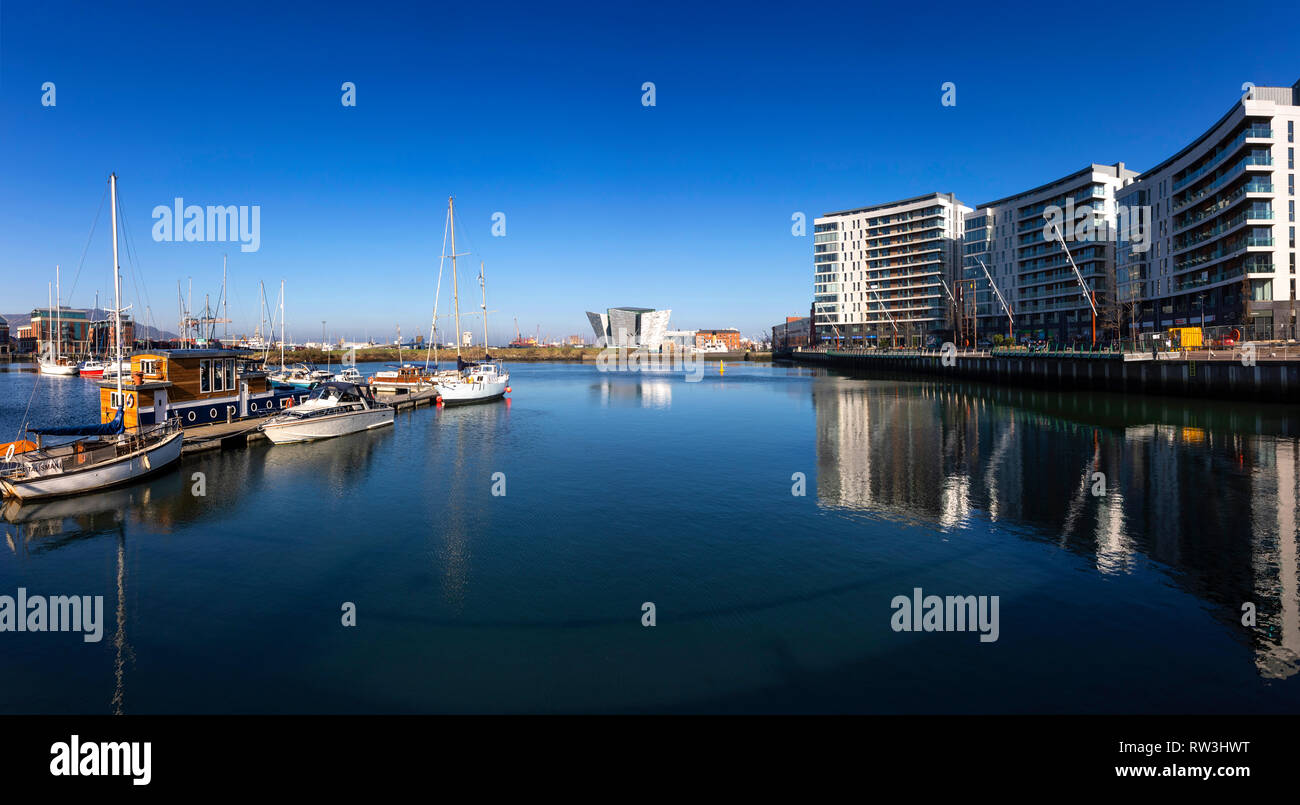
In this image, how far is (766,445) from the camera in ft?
130

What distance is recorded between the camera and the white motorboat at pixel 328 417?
38.2 m

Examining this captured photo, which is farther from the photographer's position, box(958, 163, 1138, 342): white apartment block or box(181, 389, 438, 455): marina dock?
box(958, 163, 1138, 342): white apartment block

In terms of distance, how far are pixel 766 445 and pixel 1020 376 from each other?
187ft

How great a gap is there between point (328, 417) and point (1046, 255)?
139m

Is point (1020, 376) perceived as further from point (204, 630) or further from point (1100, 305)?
point (204, 630)

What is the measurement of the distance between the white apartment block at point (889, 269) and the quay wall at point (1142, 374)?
63680 mm

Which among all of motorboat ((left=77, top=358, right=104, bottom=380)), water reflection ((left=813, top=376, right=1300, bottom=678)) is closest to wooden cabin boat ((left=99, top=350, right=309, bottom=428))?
water reflection ((left=813, top=376, right=1300, bottom=678))

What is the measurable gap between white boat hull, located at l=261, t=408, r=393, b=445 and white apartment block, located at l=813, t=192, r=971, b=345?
139 m

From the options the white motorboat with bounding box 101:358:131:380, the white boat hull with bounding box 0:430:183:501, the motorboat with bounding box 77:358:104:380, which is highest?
the motorboat with bounding box 77:358:104:380

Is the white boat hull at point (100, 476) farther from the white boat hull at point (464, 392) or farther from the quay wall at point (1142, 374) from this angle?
the quay wall at point (1142, 374)

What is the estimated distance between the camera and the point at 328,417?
41.2 metres

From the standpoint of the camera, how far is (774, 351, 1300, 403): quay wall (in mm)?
48594

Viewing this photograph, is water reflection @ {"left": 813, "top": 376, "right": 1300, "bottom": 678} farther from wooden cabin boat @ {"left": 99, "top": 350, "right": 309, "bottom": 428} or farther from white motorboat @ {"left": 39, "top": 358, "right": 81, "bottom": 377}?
white motorboat @ {"left": 39, "top": 358, "right": 81, "bottom": 377}
